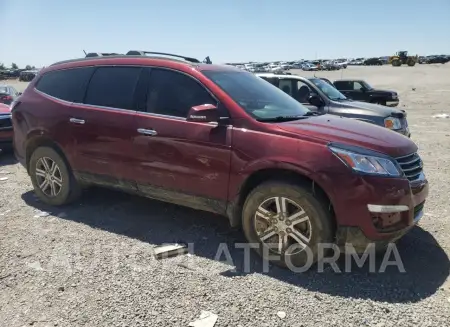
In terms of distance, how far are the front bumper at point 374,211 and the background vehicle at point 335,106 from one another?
5047 mm

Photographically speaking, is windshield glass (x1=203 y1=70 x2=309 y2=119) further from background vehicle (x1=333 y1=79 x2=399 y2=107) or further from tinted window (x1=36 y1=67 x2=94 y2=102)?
background vehicle (x1=333 y1=79 x2=399 y2=107)

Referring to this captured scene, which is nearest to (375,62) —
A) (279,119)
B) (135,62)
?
(135,62)

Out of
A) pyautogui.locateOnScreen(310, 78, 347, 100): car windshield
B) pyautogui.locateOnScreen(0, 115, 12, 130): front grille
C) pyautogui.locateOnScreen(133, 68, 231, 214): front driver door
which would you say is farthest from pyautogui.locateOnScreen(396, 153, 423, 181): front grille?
pyautogui.locateOnScreen(0, 115, 12, 130): front grille

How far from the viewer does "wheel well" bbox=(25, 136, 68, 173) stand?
4.92 m

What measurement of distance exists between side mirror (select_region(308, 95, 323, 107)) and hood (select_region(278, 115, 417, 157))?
4517mm

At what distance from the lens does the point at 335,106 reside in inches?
339

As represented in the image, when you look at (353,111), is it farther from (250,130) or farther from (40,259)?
(40,259)

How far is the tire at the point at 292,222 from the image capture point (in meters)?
3.29

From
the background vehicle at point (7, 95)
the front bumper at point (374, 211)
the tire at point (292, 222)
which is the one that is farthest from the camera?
the background vehicle at point (7, 95)

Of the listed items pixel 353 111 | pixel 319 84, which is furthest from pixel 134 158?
pixel 319 84

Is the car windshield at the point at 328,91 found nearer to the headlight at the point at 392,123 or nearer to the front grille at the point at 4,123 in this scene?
the headlight at the point at 392,123

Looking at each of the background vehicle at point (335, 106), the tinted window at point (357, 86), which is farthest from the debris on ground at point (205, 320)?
the tinted window at point (357, 86)

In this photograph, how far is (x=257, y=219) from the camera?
3586 millimetres

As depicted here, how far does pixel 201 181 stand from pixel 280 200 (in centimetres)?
81
